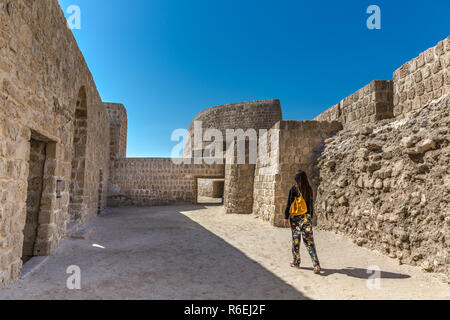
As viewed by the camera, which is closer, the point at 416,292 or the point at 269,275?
the point at 416,292

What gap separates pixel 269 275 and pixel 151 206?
10.2 meters

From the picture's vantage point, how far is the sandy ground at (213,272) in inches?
113

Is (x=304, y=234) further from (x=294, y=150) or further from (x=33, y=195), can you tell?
(x=33, y=195)

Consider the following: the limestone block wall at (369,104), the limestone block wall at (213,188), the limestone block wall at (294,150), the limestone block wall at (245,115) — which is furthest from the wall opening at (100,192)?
the limestone block wall at (245,115)

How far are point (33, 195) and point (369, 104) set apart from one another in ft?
22.4

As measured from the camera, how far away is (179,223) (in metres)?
7.73

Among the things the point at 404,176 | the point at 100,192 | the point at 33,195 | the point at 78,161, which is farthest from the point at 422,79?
Result: the point at 100,192

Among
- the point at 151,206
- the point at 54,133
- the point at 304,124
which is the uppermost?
the point at 304,124

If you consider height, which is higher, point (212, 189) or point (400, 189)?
point (400, 189)

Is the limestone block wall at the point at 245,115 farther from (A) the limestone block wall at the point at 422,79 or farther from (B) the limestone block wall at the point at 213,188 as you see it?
(A) the limestone block wall at the point at 422,79

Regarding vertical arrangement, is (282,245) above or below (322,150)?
below

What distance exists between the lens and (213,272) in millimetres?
3635
